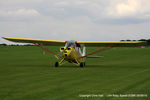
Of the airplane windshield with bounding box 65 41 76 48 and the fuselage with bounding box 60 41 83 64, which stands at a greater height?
the airplane windshield with bounding box 65 41 76 48

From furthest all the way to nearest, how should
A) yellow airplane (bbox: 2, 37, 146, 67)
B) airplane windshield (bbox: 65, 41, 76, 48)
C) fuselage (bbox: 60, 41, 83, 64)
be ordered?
airplane windshield (bbox: 65, 41, 76, 48) → yellow airplane (bbox: 2, 37, 146, 67) → fuselage (bbox: 60, 41, 83, 64)

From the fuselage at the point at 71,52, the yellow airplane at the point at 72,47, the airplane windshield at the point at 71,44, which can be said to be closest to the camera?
the fuselage at the point at 71,52

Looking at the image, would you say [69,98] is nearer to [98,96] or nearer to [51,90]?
[98,96]

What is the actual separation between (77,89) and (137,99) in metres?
2.37

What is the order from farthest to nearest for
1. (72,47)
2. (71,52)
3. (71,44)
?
(71,44), (72,47), (71,52)

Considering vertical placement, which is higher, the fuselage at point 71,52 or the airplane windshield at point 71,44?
the airplane windshield at point 71,44

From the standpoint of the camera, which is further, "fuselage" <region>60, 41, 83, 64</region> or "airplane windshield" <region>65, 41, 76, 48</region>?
"airplane windshield" <region>65, 41, 76, 48</region>

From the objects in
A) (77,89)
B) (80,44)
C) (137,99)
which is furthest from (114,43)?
(137,99)

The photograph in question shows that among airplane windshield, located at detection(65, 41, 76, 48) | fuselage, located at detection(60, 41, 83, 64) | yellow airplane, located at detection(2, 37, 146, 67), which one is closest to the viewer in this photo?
fuselage, located at detection(60, 41, 83, 64)

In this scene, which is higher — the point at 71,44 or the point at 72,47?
the point at 71,44

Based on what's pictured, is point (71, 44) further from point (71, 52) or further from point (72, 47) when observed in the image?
point (71, 52)

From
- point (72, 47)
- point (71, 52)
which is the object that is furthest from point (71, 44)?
point (71, 52)

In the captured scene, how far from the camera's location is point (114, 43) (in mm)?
22203

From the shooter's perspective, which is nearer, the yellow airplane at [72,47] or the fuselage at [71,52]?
the fuselage at [71,52]
